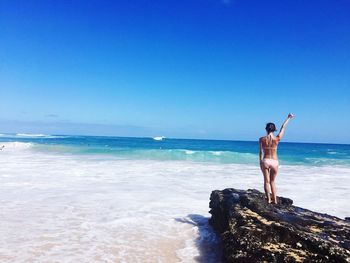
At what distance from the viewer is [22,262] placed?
4.91 metres

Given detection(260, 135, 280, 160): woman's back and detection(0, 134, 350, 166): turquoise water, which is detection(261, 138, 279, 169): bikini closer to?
detection(260, 135, 280, 160): woman's back

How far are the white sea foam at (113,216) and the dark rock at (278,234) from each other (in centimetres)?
70

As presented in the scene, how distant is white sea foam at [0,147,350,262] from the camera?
5.49m

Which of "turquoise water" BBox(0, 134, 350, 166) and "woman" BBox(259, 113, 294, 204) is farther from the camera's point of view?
"turquoise water" BBox(0, 134, 350, 166)

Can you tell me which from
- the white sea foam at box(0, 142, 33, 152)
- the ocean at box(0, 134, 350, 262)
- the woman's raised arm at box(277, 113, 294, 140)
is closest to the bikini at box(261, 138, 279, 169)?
the woman's raised arm at box(277, 113, 294, 140)

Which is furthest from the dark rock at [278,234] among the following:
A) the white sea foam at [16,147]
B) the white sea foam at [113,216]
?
the white sea foam at [16,147]

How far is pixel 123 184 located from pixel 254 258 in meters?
9.45

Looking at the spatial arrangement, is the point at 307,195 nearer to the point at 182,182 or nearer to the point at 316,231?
the point at 182,182

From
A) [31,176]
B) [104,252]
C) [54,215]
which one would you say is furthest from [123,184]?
[104,252]

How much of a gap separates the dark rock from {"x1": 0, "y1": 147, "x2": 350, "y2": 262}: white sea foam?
70 centimetres

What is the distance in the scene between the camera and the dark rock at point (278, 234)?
168 inches

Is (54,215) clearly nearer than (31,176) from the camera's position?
Yes

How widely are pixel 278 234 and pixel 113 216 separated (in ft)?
14.4

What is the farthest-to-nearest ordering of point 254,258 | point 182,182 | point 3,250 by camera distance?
point 182,182 → point 3,250 → point 254,258
